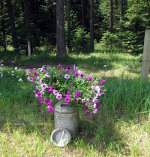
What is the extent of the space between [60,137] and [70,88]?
1.94ft

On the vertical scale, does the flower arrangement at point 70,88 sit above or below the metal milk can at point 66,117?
above

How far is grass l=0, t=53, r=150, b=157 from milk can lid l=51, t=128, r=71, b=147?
0.23 ft

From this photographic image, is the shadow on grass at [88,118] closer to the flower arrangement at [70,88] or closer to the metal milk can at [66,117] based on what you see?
the metal milk can at [66,117]

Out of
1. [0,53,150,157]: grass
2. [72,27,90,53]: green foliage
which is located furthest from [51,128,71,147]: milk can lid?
[72,27,90,53]: green foliage

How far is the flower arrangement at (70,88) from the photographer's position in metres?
2.06

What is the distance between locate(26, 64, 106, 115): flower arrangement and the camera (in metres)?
2.06

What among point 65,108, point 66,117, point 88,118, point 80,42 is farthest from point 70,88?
point 80,42

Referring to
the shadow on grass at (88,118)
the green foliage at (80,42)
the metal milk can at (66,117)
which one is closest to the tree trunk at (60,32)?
the shadow on grass at (88,118)

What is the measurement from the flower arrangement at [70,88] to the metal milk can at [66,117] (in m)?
0.06

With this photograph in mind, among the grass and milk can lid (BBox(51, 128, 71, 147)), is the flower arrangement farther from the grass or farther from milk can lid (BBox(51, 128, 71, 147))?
the grass

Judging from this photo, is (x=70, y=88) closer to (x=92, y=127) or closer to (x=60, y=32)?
(x=92, y=127)

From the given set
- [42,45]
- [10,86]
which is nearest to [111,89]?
[10,86]

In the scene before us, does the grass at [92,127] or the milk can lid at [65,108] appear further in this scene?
the milk can lid at [65,108]

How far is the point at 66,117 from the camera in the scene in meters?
2.21
